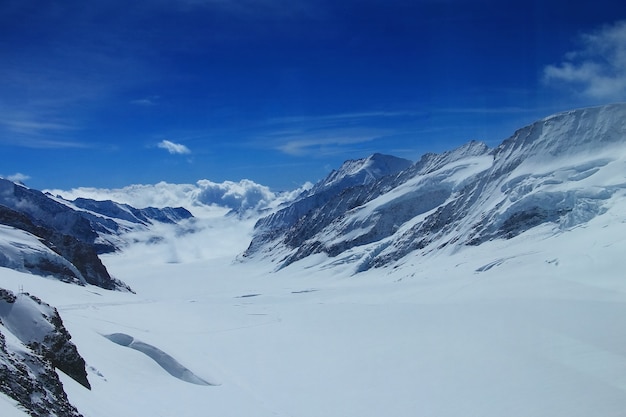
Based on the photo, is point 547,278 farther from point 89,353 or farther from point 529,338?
point 89,353

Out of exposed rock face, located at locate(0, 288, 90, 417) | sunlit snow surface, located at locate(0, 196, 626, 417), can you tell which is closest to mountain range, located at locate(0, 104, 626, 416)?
exposed rock face, located at locate(0, 288, 90, 417)

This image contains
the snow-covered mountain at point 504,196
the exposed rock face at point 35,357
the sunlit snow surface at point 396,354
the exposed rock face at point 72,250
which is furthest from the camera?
the snow-covered mountain at point 504,196

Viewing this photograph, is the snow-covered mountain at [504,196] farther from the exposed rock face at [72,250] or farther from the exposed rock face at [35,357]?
the exposed rock face at [35,357]

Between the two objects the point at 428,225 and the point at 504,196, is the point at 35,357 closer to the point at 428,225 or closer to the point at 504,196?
the point at 504,196

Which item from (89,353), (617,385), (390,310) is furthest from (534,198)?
(89,353)

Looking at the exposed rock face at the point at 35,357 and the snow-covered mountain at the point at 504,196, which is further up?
the snow-covered mountain at the point at 504,196

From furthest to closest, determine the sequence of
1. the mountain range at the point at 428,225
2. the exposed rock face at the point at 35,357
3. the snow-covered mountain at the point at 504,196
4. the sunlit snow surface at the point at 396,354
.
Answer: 1. the snow-covered mountain at the point at 504,196
2. the sunlit snow surface at the point at 396,354
3. the mountain range at the point at 428,225
4. the exposed rock face at the point at 35,357

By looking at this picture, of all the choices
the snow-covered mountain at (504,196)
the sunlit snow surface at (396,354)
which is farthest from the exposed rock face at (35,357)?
the snow-covered mountain at (504,196)

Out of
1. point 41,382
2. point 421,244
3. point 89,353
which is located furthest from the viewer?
point 421,244
